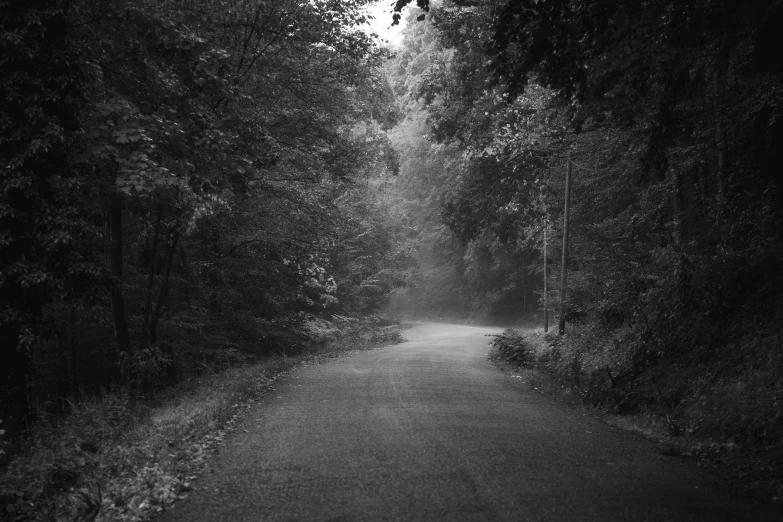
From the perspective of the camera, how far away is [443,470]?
6.52m

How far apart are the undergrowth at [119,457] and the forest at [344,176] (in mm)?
561

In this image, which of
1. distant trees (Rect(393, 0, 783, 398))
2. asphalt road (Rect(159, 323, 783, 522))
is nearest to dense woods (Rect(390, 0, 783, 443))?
distant trees (Rect(393, 0, 783, 398))

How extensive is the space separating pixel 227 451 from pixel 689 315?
8.39 m

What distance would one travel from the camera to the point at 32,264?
8.89 metres

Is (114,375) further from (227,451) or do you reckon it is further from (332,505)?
(332,505)

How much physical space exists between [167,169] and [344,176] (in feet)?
32.7

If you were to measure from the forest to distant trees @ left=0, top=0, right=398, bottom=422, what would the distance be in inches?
2.3

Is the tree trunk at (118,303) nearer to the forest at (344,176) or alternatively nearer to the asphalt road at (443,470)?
the forest at (344,176)

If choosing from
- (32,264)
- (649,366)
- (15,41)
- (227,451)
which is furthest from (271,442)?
(649,366)

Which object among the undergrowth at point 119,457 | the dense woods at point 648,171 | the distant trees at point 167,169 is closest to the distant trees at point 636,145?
the dense woods at point 648,171

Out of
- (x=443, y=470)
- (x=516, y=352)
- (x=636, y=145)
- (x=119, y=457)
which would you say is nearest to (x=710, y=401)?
(x=443, y=470)

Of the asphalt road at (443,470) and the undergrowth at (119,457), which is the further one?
the undergrowth at (119,457)

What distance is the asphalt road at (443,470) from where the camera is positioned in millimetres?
5355

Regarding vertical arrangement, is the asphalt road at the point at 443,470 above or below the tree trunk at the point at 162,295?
below
